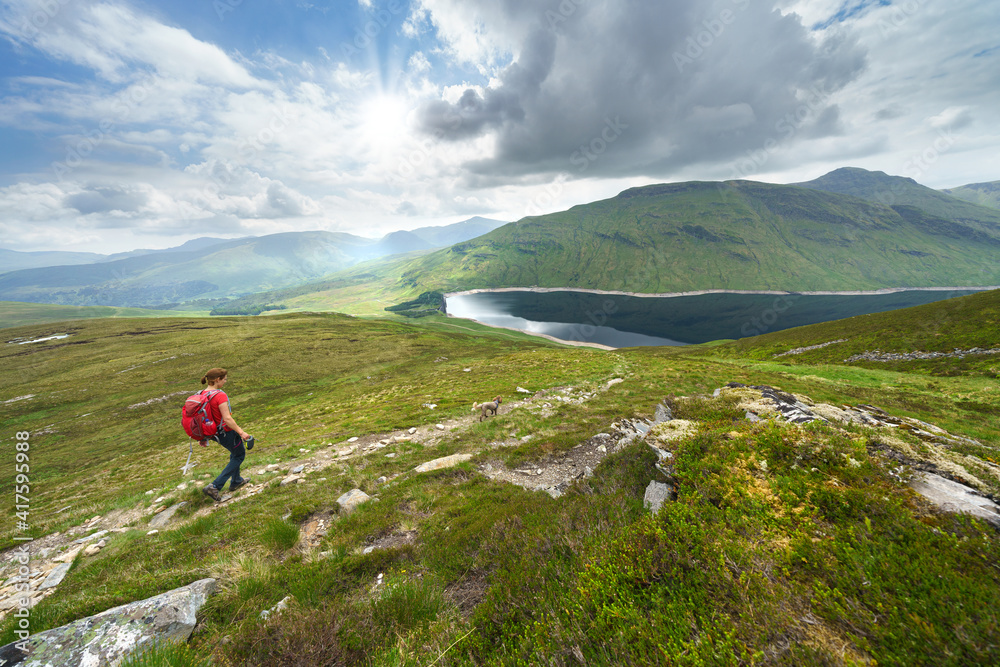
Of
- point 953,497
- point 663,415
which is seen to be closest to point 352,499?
point 953,497

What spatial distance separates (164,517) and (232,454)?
227cm

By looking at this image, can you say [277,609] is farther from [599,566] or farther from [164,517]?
[164,517]

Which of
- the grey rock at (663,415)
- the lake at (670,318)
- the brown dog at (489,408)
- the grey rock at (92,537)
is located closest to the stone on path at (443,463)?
the brown dog at (489,408)

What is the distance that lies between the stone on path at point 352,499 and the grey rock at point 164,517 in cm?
481

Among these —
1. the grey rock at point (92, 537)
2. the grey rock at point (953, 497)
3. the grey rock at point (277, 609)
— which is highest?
the grey rock at point (953, 497)

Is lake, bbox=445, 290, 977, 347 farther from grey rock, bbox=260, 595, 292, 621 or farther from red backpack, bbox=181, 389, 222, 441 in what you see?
grey rock, bbox=260, 595, 292, 621

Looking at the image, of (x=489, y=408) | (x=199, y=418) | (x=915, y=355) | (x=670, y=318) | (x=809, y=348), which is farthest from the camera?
(x=670, y=318)

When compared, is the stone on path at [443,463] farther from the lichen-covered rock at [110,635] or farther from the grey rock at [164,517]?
the grey rock at [164,517]

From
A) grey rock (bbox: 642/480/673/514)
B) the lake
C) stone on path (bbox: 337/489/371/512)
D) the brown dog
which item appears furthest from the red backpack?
the lake

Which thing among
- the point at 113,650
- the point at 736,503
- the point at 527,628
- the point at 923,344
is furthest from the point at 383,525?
the point at 923,344

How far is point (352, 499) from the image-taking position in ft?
29.1

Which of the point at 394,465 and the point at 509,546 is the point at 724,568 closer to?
the point at 509,546

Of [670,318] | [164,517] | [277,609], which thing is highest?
[277,609]

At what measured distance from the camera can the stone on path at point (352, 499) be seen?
863 cm
